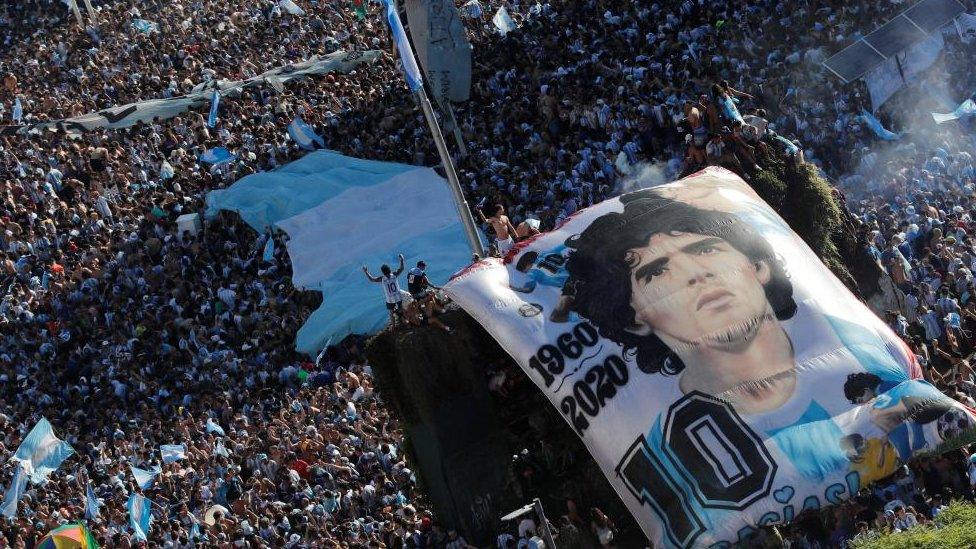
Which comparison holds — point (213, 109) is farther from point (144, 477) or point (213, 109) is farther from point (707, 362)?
point (707, 362)

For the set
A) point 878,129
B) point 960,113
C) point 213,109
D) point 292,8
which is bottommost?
point 960,113

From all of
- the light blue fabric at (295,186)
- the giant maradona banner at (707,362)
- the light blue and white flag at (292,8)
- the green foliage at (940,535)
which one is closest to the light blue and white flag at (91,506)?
the giant maradona banner at (707,362)

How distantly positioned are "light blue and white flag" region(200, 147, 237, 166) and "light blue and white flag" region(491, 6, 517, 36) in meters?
7.11

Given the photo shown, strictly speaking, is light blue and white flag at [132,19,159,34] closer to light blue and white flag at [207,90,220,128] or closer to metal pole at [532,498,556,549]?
light blue and white flag at [207,90,220,128]

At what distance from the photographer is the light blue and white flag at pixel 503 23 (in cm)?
4381

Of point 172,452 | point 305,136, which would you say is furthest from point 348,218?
point 172,452

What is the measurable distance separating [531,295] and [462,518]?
3.38 m

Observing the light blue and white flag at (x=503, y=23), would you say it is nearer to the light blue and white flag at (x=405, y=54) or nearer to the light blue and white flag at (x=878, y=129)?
the light blue and white flag at (x=878, y=129)

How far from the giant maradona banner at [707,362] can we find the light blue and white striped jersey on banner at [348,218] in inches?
422

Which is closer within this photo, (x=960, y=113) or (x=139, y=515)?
(x=139, y=515)

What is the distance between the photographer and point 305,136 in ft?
141

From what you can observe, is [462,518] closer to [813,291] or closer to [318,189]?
[813,291]

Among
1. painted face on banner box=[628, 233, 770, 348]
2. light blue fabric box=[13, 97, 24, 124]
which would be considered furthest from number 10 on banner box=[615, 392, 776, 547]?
Result: light blue fabric box=[13, 97, 24, 124]

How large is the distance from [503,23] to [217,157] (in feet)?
25.2
